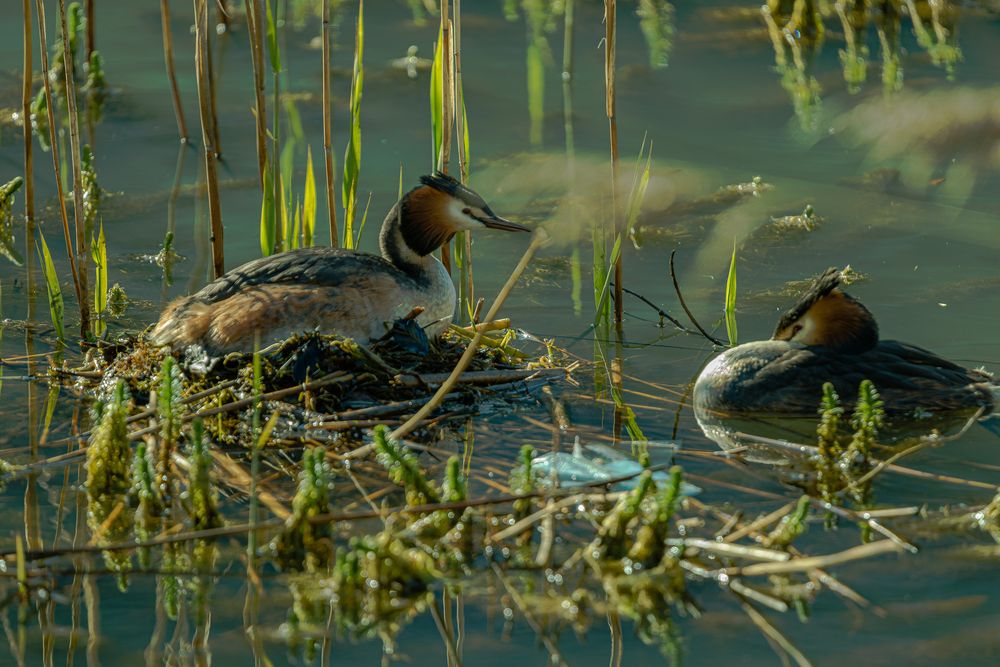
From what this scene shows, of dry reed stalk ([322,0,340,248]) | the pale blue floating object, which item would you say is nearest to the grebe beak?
dry reed stalk ([322,0,340,248])

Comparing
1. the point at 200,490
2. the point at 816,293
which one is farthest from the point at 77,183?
the point at 816,293

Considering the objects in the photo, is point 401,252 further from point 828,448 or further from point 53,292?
point 828,448

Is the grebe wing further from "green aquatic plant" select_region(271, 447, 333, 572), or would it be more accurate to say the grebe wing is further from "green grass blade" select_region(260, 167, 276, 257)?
"green aquatic plant" select_region(271, 447, 333, 572)

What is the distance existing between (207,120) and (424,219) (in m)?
1.03

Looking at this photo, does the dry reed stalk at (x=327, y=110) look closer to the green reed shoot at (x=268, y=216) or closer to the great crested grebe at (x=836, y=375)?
the green reed shoot at (x=268, y=216)

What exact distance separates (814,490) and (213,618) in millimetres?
2030

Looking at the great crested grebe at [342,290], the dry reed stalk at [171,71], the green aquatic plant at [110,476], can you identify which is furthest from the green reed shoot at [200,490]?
the dry reed stalk at [171,71]

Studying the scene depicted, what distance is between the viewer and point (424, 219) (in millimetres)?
6031

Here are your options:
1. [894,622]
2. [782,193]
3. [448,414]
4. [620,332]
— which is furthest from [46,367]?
[782,193]

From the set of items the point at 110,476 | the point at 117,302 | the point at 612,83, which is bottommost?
the point at 117,302

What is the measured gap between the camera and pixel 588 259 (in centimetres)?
751

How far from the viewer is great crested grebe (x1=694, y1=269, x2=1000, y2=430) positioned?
5.52 meters

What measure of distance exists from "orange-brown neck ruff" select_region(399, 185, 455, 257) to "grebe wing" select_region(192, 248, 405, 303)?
35 centimetres

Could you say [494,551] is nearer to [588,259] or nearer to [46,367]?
[46,367]
